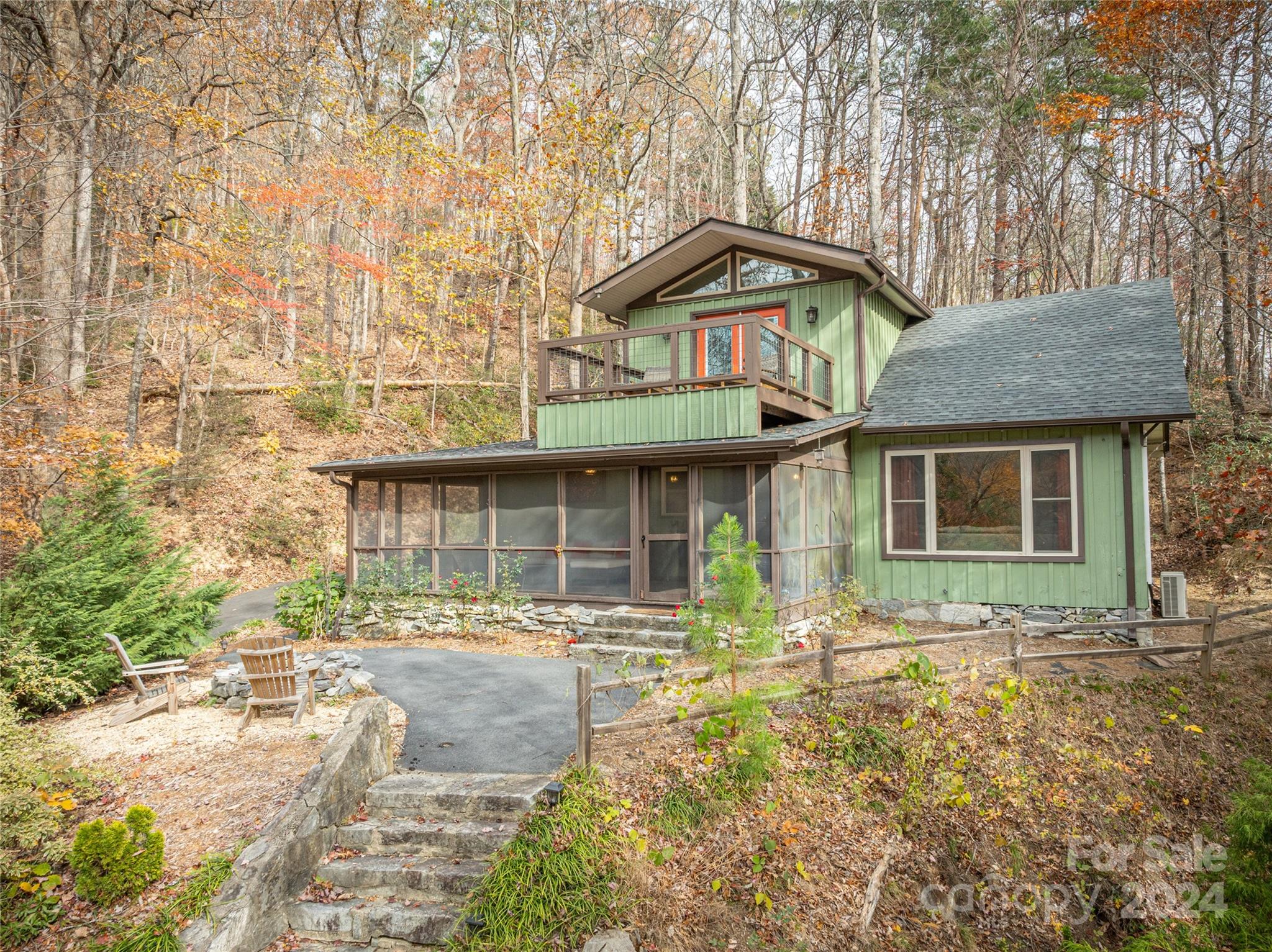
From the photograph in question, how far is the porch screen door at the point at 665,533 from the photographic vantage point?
414 inches

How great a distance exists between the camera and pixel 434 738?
666 centimetres

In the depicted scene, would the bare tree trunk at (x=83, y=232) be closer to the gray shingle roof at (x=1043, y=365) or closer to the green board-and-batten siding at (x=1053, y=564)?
the green board-and-batten siding at (x=1053, y=564)

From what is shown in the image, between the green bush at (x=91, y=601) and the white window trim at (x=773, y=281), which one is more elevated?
the white window trim at (x=773, y=281)

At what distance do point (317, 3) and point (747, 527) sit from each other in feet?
61.8

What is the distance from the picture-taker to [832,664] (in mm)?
6449

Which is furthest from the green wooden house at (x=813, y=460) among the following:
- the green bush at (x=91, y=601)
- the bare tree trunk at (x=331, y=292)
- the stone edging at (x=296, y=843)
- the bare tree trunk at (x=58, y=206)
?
the bare tree trunk at (x=331, y=292)

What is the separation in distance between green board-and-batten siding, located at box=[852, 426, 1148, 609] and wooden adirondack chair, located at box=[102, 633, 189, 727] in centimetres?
951

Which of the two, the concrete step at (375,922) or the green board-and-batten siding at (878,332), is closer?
the concrete step at (375,922)

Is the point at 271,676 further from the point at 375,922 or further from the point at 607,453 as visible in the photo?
the point at 607,453

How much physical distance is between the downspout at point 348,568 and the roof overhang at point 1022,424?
28.5 feet

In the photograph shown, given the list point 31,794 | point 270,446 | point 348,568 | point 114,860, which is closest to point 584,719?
point 114,860

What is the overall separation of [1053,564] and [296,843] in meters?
10.1

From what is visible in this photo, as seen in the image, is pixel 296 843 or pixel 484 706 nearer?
pixel 296 843

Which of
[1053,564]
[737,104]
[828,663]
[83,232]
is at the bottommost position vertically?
[828,663]
